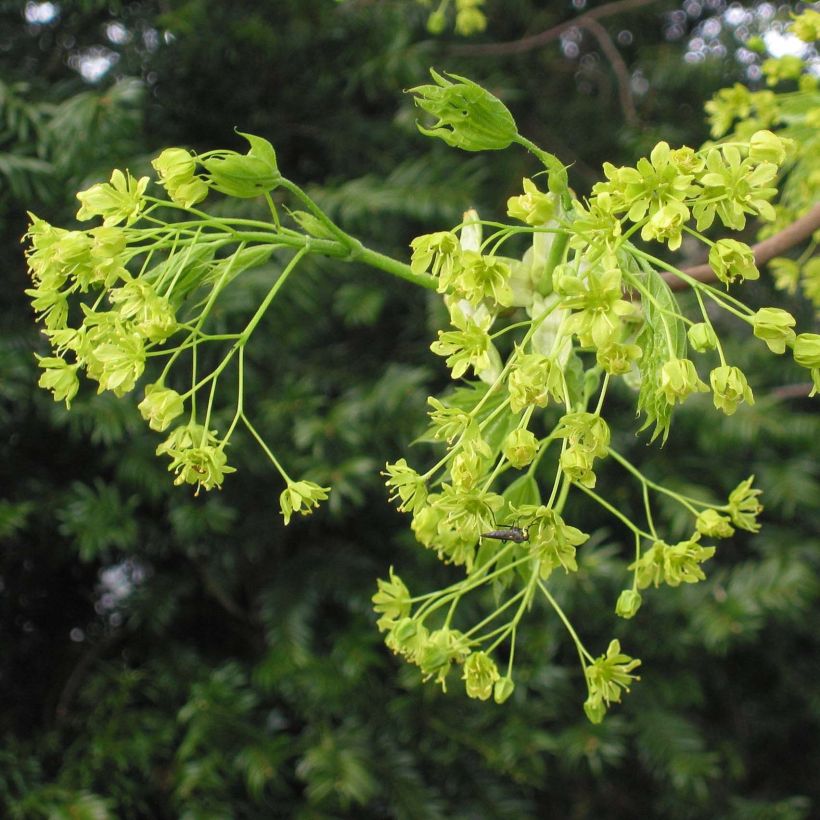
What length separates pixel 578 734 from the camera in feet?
4.61

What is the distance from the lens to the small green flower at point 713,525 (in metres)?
0.50

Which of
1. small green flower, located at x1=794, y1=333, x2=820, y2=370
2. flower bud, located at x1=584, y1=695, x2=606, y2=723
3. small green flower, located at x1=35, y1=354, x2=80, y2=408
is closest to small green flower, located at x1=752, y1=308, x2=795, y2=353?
small green flower, located at x1=794, y1=333, x2=820, y2=370

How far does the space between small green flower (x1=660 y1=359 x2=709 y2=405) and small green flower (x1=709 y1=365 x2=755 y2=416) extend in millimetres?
22

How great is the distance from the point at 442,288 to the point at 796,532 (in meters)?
1.43

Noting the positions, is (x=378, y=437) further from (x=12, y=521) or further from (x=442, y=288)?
(x=442, y=288)

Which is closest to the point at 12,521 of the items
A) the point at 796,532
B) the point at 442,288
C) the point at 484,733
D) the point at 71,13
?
the point at 484,733

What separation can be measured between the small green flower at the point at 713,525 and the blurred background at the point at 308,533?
75cm

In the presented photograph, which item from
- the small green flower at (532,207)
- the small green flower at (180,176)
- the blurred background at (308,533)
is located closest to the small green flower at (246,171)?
the small green flower at (180,176)

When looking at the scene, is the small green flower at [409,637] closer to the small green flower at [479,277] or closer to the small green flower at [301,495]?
the small green flower at [301,495]

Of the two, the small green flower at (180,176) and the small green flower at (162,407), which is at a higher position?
the small green flower at (180,176)

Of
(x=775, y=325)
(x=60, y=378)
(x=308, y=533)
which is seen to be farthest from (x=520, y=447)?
(x=308, y=533)

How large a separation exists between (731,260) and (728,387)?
0.05 m

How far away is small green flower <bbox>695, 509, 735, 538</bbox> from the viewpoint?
504 millimetres

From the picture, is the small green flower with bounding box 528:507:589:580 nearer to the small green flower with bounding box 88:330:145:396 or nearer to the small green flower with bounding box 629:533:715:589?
the small green flower with bounding box 629:533:715:589
